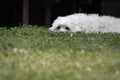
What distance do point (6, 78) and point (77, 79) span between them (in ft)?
3.16

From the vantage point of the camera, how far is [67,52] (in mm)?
8172

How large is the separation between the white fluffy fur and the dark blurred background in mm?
4511

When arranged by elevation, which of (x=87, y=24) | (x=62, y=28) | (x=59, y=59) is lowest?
(x=62, y=28)

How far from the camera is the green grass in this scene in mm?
6094

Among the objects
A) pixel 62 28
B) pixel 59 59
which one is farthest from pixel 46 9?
pixel 59 59

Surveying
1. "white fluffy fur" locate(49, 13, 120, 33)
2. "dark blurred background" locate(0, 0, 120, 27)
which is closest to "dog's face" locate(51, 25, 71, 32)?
"white fluffy fur" locate(49, 13, 120, 33)

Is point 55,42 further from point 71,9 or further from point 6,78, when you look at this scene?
point 71,9

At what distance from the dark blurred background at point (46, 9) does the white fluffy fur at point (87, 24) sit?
14.8ft

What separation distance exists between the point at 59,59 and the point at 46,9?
12.1 m

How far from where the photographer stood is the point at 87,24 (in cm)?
1395

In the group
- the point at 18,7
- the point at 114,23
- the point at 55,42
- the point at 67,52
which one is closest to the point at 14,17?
the point at 18,7

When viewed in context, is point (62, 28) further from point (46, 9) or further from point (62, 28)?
point (46, 9)

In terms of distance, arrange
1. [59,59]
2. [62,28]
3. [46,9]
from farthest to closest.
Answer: [46,9] → [62,28] → [59,59]

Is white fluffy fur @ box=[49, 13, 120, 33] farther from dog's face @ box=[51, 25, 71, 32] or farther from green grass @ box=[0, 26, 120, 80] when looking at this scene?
green grass @ box=[0, 26, 120, 80]
